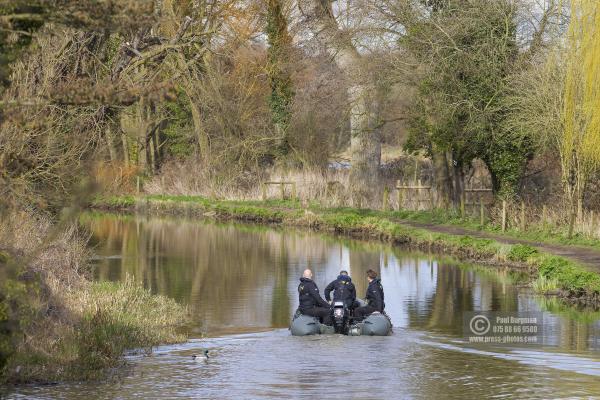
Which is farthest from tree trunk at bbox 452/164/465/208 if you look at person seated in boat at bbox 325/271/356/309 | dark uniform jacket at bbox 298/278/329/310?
dark uniform jacket at bbox 298/278/329/310

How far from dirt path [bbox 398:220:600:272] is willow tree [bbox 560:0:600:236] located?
5.10 feet

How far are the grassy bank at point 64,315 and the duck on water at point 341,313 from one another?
2474 mm

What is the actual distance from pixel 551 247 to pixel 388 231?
8543mm

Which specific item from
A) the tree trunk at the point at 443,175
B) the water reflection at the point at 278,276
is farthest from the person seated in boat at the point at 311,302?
the tree trunk at the point at 443,175

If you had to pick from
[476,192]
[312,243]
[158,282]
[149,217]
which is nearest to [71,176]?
[158,282]

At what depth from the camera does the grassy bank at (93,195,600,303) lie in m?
25.9

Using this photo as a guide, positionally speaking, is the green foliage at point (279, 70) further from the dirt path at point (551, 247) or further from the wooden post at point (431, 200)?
the dirt path at point (551, 247)

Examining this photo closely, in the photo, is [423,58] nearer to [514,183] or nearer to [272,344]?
[514,183]

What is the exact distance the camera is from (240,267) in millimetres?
34469

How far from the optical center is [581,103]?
33.8 metres

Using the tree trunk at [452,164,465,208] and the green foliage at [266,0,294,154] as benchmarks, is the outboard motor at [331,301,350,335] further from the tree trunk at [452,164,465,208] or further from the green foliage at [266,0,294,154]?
the green foliage at [266,0,294,154]

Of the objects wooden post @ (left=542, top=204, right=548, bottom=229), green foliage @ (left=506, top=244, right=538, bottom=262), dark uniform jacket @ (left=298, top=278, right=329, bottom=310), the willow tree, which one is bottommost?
dark uniform jacket @ (left=298, top=278, right=329, bottom=310)

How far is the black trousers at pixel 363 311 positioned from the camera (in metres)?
21.9

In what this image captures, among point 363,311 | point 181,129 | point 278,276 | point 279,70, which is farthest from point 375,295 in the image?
point 181,129
